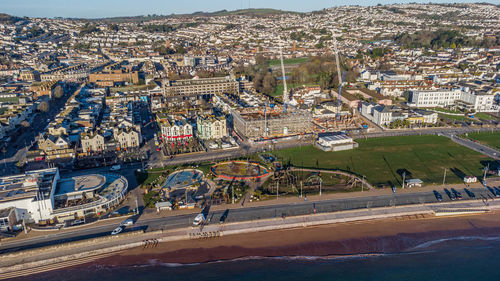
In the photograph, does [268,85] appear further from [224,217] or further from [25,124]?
[224,217]

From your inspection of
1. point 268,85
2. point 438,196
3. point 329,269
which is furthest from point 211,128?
point 268,85

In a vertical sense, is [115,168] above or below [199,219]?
above

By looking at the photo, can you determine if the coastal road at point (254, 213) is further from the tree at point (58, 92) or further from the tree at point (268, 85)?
the tree at point (58, 92)

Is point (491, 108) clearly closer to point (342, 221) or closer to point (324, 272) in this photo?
point (342, 221)

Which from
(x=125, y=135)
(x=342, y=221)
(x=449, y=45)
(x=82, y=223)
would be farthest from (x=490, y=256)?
(x=449, y=45)

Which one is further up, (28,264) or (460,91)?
(460,91)

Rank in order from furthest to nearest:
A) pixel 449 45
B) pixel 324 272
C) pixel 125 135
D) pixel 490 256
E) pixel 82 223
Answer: pixel 449 45 → pixel 125 135 → pixel 82 223 → pixel 490 256 → pixel 324 272

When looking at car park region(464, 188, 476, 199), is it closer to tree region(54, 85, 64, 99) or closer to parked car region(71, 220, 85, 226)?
parked car region(71, 220, 85, 226)

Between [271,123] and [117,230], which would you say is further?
[271,123]
